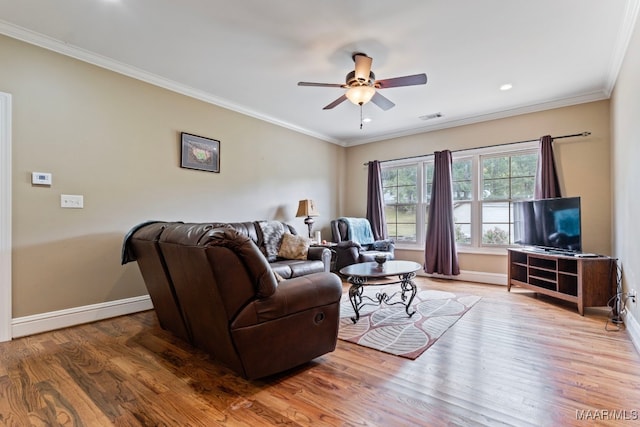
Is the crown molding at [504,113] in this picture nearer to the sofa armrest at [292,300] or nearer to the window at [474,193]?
the window at [474,193]

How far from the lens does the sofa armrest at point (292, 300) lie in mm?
1786

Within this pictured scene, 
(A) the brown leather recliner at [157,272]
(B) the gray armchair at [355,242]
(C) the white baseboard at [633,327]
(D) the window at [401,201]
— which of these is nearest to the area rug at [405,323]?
(B) the gray armchair at [355,242]

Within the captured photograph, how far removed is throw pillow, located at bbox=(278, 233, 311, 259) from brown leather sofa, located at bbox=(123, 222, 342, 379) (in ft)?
6.24

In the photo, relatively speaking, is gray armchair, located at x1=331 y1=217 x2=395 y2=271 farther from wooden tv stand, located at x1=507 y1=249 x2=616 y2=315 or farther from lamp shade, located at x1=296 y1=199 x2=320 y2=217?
wooden tv stand, located at x1=507 y1=249 x2=616 y2=315

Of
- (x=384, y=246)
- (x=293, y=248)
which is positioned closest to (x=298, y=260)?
(x=293, y=248)

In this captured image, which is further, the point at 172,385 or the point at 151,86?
the point at 151,86

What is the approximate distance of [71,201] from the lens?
300 centimetres

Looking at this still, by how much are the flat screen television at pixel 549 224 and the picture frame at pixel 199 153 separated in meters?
Answer: 4.25

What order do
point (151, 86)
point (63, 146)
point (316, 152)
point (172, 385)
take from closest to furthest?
point (172, 385) < point (63, 146) < point (151, 86) < point (316, 152)

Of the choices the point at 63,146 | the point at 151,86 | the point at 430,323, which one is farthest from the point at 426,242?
the point at 63,146

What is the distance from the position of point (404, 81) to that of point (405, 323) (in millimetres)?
2311

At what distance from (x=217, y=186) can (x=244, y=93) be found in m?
1.29

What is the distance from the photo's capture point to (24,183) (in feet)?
9.03

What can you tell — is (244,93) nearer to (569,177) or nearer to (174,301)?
(174,301)
